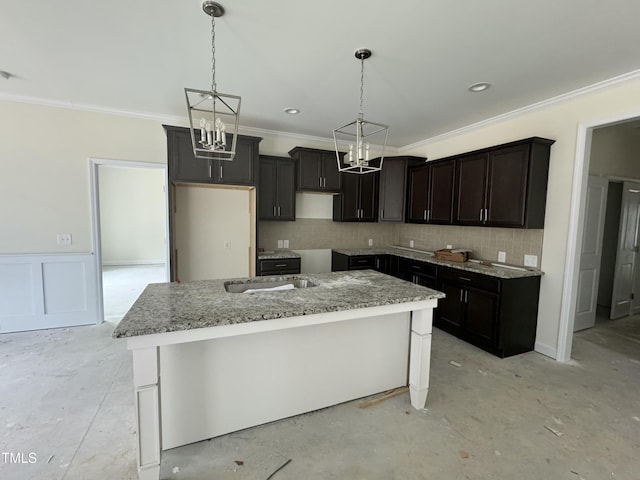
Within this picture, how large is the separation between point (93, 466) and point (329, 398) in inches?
57.6

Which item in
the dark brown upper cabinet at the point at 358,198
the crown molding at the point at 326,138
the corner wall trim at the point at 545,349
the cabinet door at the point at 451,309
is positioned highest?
the crown molding at the point at 326,138

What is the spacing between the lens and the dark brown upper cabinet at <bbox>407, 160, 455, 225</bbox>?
3887 millimetres

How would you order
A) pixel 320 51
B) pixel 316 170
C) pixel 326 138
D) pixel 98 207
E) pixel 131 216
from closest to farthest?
pixel 320 51 < pixel 98 207 < pixel 316 170 < pixel 326 138 < pixel 131 216

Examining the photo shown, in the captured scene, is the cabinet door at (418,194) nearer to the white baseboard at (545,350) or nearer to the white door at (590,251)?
the white door at (590,251)

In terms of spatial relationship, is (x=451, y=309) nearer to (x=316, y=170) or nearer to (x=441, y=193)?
(x=441, y=193)

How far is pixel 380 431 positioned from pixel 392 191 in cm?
345

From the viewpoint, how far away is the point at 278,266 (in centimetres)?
401

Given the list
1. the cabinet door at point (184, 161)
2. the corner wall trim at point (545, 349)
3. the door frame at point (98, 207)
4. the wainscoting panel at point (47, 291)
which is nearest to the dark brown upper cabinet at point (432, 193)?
the corner wall trim at point (545, 349)

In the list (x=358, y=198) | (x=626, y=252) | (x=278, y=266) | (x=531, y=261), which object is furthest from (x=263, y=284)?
(x=626, y=252)

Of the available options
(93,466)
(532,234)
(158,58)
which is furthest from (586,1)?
(93,466)

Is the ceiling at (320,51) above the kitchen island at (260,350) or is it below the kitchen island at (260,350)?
above

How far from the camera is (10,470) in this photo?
1.62 metres

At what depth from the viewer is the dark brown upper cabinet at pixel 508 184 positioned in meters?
2.97

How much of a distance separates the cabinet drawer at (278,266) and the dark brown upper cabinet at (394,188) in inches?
63.7
